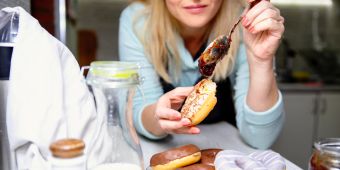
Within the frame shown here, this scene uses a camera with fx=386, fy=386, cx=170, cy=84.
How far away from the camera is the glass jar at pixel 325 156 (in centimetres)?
51

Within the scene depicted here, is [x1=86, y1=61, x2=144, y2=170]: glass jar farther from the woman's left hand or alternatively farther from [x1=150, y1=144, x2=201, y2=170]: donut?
the woman's left hand

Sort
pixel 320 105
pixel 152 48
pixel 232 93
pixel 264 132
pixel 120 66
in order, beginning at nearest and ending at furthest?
pixel 120 66 → pixel 264 132 → pixel 152 48 → pixel 232 93 → pixel 320 105

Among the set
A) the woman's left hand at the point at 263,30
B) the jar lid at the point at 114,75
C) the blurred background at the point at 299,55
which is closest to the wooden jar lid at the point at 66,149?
the jar lid at the point at 114,75

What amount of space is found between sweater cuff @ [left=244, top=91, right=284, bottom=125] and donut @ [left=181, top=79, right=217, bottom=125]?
0.30m

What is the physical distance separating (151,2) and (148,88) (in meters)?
0.29

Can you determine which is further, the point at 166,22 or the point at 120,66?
the point at 166,22

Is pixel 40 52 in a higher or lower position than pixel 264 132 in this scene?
higher

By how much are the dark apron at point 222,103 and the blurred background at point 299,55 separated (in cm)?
137

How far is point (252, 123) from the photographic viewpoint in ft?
3.34

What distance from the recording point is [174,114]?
773 mm

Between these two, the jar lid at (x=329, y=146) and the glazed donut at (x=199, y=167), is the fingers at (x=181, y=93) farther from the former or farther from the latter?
the jar lid at (x=329, y=146)

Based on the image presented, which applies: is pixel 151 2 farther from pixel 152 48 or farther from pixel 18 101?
pixel 18 101

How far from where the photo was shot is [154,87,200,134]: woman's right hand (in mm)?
772

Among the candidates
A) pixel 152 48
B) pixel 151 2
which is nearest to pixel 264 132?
pixel 152 48
